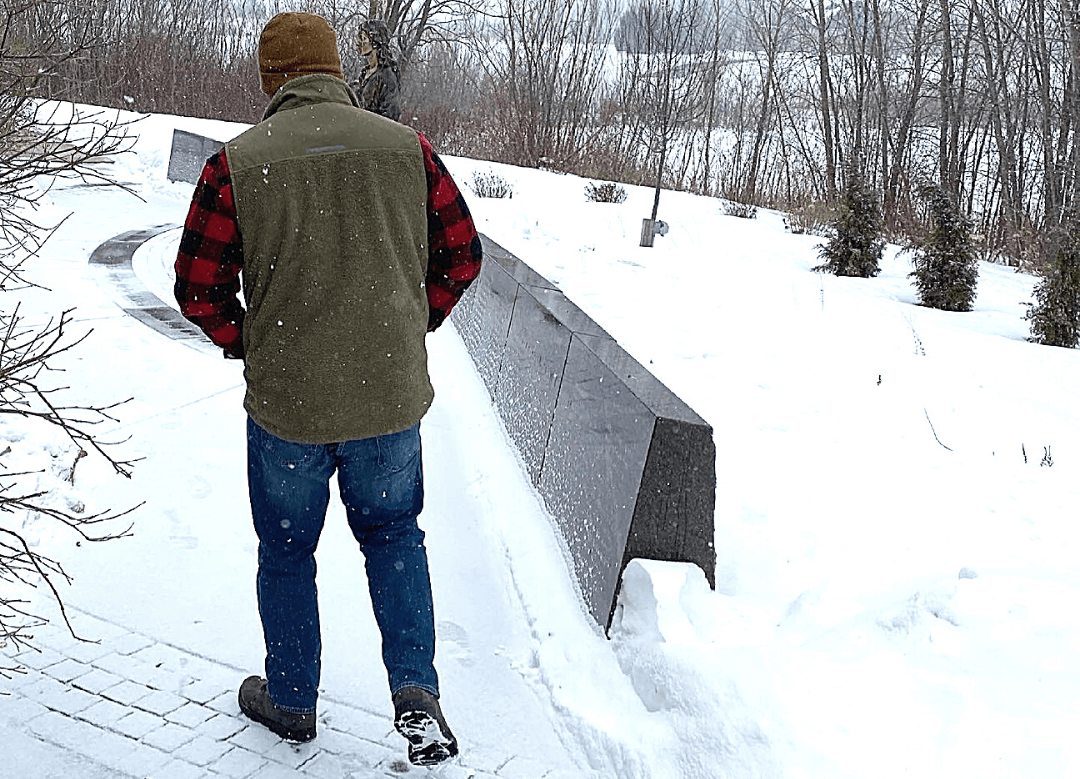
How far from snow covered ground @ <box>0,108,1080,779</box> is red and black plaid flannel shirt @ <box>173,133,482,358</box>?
1.29 meters

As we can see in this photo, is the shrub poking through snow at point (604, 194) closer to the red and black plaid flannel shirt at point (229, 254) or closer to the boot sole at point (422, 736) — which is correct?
the red and black plaid flannel shirt at point (229, 254)

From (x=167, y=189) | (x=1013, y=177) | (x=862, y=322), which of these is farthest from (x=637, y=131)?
(x=862, y=322)

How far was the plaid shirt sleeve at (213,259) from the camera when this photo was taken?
2393 millimetres

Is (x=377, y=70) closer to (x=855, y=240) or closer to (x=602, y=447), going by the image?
(x=855, y=240)

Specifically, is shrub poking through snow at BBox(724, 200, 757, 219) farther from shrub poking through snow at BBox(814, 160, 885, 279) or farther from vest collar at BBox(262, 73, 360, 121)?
vest collar at BBox(262, 73, 360, 121)

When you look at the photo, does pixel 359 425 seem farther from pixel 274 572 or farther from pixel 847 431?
pixel 847 431

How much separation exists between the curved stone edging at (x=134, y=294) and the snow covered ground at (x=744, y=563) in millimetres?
203

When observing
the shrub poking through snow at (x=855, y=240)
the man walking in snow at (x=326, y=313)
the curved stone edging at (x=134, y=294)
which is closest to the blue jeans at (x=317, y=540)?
the man walking in snow at (x=326, y=313)

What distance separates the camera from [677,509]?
11.2 feet

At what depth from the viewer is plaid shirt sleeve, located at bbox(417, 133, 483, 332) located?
105 inches

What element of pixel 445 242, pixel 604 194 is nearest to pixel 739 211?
pixel 604 194

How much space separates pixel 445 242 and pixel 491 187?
13.2 meters

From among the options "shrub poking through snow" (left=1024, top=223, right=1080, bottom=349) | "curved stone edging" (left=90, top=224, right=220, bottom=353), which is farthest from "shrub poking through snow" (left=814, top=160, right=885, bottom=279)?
"curved stone edging" (left=90, top=224, right=220, bottom=353)

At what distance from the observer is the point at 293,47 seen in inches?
99.7
